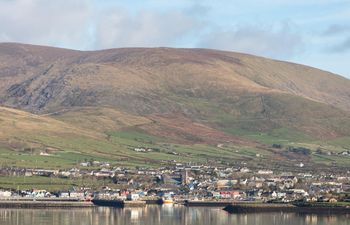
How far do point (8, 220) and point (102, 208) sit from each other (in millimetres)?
24661

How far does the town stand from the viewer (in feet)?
385

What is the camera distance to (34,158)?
487 ft

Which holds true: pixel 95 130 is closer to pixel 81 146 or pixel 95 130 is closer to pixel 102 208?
pixel 81 146

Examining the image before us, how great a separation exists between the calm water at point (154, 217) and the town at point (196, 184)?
1160 centimetres

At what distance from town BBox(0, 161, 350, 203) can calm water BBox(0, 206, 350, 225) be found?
1160 cm

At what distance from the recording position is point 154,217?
9019cm

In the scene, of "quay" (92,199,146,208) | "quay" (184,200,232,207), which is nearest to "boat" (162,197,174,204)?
"quay" (184,200,232,207)

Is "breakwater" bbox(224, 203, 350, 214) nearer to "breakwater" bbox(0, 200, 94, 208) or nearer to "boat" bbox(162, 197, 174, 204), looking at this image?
"boat" bbox(162, 197, 174, 204)

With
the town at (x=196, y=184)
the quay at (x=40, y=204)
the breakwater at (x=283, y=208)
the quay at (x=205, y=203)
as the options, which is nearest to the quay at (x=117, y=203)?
the town at (x=196, y=184)

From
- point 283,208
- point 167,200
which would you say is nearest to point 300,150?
point 167,200

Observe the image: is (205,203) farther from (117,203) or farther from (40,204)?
(40,204)

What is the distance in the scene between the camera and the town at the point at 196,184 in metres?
117

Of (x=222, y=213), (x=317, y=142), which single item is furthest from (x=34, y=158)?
(x=317, y=142)

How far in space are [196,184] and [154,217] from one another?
46531mm
